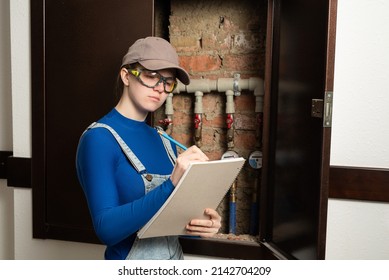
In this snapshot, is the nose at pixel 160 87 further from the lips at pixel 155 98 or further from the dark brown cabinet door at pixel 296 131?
the dark brown cabinet door at pixel 296 131

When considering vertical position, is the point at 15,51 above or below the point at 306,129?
above

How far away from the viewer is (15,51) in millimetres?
1660

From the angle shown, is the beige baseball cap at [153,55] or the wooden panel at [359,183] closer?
the beige baseball cap at [153,55]

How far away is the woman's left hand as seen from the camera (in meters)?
0.95

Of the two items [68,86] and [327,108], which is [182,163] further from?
→ [68,86]

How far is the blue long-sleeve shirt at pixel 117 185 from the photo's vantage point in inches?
33.3

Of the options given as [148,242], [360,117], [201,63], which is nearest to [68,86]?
[201,63]

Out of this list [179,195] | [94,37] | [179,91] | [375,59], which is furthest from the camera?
[179,91]

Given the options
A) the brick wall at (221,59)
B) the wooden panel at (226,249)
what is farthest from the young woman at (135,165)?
the brick wall at (221,59)

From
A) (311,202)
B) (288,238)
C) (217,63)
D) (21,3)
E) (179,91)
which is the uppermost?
(21,3)

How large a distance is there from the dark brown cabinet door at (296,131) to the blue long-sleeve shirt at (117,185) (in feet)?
1.64

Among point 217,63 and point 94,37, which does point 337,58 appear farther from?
point 94,37

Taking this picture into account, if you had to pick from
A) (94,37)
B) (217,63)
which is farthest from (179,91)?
(94,37)

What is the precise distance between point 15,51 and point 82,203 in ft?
2.36
